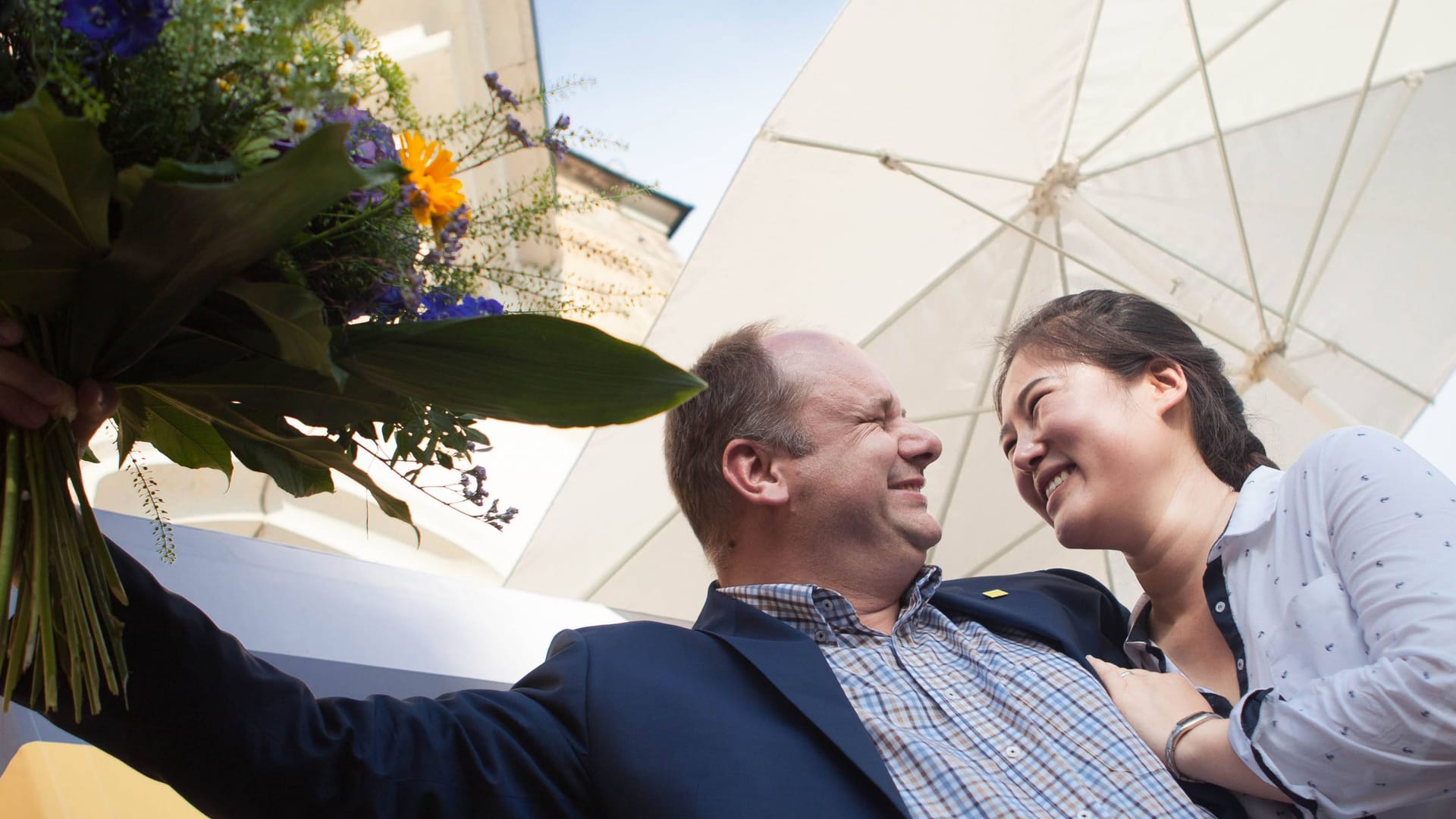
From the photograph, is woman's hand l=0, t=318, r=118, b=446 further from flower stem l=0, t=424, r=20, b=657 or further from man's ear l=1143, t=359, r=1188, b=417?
man's ear l=1143, t=359, r=1188, b=417

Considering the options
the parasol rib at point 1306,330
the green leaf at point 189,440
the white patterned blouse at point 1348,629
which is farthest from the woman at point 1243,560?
the parasol rib at point 1306,330

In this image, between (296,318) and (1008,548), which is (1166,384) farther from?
(1008,548)

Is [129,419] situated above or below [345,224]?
below

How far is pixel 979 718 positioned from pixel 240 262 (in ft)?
4.44

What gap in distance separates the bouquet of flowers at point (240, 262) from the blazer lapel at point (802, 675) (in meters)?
0.68

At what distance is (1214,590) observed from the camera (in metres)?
2.14

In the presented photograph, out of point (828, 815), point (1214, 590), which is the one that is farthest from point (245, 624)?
point (1214, 590)

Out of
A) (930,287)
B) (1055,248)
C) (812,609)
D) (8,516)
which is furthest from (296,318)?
(930,287)

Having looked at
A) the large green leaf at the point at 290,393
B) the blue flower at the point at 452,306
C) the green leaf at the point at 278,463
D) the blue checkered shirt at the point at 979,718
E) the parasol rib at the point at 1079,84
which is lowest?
the blue checkered shirt at the point at 979,718

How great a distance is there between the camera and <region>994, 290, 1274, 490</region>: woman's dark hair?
7.85ft

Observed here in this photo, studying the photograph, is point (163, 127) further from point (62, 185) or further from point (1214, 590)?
point (1214, 590)

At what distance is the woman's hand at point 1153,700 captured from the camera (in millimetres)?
1967

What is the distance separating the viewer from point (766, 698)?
1987 mm

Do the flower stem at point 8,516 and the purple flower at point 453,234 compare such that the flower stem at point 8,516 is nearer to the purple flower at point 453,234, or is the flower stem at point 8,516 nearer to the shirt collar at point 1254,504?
the purple flower at point 453,234
